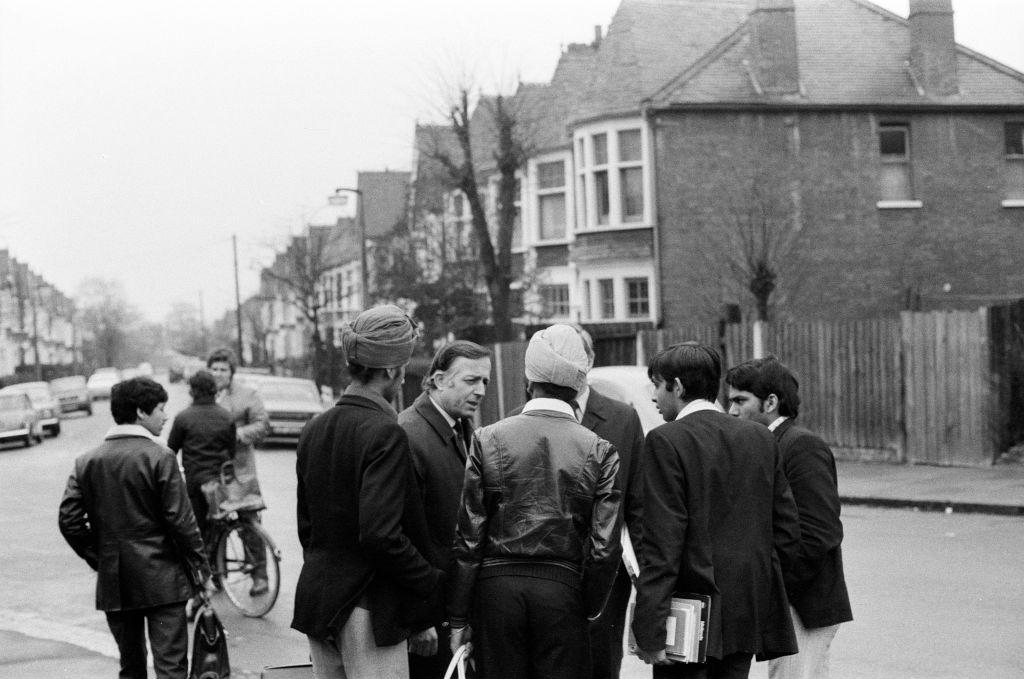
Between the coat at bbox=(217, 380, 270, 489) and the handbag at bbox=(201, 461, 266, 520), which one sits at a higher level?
the coat at bbox=(217, 380, 270, 489)

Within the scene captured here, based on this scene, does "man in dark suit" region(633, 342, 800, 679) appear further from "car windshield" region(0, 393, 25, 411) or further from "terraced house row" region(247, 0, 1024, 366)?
"car windshield" region(0, 393, 25, 411)

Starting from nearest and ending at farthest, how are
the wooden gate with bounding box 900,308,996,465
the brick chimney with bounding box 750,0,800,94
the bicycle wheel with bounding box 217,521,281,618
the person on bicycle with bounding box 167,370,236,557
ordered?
the bicycle wheel with bounding box 217,521,281,618
the person on bicycle with bounding box 167,370,236,557
the wooden gate with bounding box 900,308,996,465
the brick chimney with bounding box 750,0,800,94

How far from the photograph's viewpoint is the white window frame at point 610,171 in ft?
89.3

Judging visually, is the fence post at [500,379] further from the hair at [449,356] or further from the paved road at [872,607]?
the hair at [449,356]

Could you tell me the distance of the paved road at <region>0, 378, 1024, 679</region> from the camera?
690 centimetres

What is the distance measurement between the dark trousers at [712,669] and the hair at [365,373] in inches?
56.4

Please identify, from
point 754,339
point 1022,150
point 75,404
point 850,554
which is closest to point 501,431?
point 850,554

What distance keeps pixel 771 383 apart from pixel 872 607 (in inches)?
156

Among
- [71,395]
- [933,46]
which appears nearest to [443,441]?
[933,46]

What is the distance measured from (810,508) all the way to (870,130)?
2425cm

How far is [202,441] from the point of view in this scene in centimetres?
891

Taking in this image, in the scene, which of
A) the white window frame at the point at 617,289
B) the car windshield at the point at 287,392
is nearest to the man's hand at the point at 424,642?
the car windshield at the point at 287,392

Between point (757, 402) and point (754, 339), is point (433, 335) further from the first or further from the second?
point (757, 402)

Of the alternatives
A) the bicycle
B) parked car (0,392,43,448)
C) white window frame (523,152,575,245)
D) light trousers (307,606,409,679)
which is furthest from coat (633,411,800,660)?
parked car (0,392,43,448)
